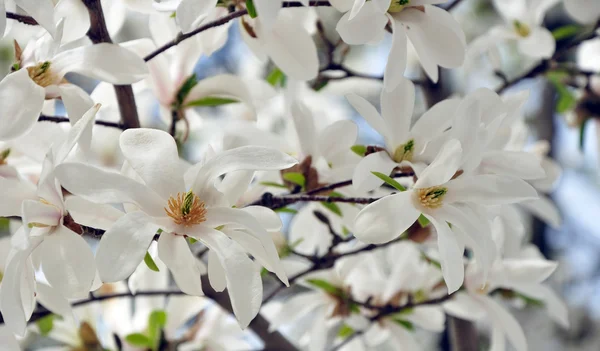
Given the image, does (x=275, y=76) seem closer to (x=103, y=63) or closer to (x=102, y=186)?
(x=103, y=63)

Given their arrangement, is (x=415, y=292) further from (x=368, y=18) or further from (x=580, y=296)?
(x=580, y=296)

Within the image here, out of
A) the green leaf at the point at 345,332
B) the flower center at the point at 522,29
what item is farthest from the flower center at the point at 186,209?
the flower center at the point at 522,29

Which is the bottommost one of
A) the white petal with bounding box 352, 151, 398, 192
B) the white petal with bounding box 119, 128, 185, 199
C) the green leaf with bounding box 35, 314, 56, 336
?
the green leaf with bounding box 35, 314, 56, 336

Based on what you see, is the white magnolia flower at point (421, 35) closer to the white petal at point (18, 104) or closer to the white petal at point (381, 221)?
the white petal at point (381, 221)

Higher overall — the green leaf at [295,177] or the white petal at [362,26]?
the white petal at [362,26]

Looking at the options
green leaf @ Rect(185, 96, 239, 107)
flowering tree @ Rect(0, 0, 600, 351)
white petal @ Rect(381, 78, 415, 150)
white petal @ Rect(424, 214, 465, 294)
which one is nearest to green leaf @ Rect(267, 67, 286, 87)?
flowering tree @ Rect(0, 0, 600, 351)

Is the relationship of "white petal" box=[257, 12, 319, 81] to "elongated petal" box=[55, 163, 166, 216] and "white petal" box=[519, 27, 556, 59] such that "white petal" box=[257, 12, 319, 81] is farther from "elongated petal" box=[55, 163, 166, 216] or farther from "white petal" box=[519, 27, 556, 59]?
"white petal" box=[519, 27, 556, 59]

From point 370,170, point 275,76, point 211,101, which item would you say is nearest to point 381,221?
point 370,170
